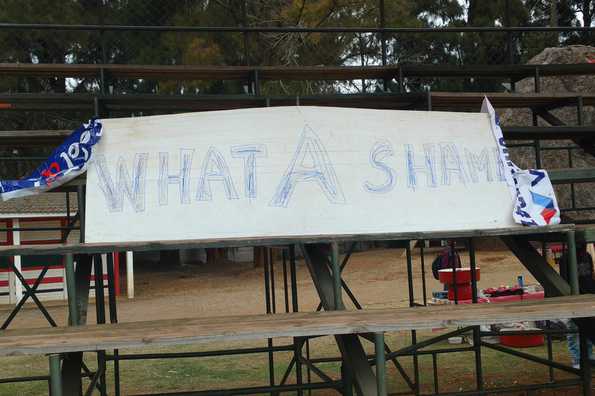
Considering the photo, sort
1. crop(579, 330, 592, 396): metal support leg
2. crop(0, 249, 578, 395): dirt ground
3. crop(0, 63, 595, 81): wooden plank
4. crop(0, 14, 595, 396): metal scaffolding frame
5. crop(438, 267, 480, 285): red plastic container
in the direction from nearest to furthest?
crop(0, 14, 595, 396): metal scaffolding frame → crop(579, 330, 592, 396): metal support leg → crop(0, 63, 595, 81): wooden plank → crop(0, 249, 578, 395): dirt ground → crop(438, 267, 480, 285): red plastic container

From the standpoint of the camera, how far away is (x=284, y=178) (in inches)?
178

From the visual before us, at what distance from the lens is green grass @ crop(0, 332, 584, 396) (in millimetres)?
7961

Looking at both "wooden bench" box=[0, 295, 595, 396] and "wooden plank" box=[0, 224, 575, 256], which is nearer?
"wooden bench" box=[0, 295, 595, 396]

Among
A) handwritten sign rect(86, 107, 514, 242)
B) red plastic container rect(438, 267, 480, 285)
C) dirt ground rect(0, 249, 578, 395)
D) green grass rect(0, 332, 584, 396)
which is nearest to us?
handwritten sign rect(86, 107, 514, 242)

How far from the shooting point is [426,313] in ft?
12.8

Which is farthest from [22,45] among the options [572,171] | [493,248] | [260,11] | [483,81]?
[493,248]

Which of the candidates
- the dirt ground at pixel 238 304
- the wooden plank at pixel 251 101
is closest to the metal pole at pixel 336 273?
the wooden plank at pixel 251 101

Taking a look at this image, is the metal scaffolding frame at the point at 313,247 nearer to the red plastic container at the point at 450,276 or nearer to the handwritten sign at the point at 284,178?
the handwritten sign at the point at 284,178

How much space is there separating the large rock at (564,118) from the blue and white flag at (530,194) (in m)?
7.78

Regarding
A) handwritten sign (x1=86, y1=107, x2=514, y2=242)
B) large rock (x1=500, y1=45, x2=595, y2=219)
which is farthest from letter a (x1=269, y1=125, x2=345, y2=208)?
large rock (x1=500, y1=45, x2=595, y2=219)

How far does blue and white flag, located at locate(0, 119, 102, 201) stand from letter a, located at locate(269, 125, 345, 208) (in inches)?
50.9

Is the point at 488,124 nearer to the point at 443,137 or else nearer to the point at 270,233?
the point at 443,137

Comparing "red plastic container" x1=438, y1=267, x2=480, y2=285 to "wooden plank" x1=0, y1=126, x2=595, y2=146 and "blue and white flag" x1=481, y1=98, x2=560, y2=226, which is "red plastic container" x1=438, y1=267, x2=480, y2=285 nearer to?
"wooden plank" x1=0, y1=126, x2=595, y2=146

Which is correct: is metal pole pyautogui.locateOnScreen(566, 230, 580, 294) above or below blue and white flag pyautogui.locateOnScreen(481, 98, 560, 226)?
below
